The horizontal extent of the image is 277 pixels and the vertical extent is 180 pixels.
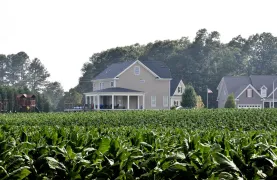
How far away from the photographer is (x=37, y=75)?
114438 mm

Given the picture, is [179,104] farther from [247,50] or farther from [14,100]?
[247,50]

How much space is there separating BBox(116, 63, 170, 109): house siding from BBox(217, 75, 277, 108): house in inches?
530

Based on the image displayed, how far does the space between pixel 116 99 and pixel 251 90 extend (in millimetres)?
20751

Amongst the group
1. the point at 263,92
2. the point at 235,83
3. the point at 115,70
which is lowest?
the point at 263,92

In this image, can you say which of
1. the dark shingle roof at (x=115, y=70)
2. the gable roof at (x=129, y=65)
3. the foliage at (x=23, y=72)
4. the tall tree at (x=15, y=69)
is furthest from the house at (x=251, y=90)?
the tall tree at (x=15, y=69)

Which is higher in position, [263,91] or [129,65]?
[129,65]

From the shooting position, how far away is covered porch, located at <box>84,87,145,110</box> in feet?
190

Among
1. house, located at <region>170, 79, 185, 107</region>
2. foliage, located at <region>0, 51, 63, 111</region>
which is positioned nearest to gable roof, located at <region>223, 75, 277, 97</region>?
house, located at <region>170, 79, 185, 107</region>

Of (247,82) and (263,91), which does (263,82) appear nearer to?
(263,91)

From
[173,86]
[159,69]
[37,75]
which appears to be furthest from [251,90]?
[37,75]

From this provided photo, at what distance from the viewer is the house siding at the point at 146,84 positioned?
62.1m

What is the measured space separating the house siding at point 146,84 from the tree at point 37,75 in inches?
2050

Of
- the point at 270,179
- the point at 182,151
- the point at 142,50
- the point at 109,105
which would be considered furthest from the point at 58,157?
the point at 142,50

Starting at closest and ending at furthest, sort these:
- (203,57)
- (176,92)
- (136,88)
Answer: (136,88)
(176,92)
(203,57)
